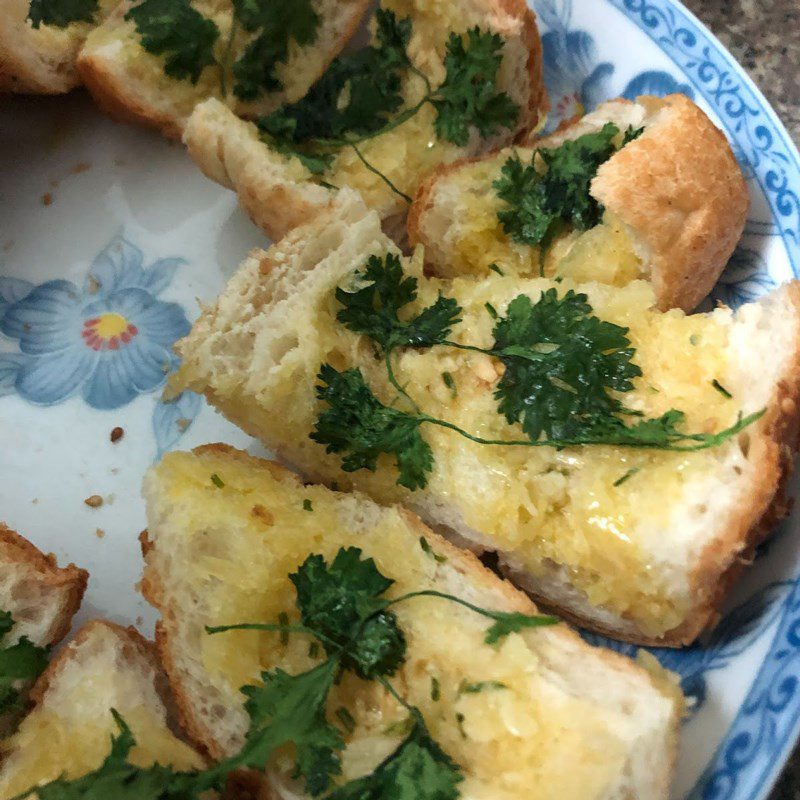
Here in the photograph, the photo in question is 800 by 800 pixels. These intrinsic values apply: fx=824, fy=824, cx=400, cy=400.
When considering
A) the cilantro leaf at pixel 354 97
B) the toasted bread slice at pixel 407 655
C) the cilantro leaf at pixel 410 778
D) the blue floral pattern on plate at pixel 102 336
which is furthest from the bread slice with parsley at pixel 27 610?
the cilantro leaf at pixel 354 97

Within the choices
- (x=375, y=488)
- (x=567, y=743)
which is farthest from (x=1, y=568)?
(x=567, y=743)

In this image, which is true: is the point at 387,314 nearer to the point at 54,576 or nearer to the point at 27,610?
the point at 54,576

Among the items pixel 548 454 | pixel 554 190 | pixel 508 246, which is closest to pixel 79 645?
pixel 548 454

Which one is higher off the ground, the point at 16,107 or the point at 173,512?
the point at 173,512

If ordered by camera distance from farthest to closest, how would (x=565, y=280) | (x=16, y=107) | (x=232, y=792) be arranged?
(x=16, y=107) < (x=565, y=280) < (x=232, y=792)

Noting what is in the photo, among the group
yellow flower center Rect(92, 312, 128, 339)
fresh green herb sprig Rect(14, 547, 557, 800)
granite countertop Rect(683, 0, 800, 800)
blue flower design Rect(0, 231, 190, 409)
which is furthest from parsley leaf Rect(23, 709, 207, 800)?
granite countertop Rect(683, 0, 800, 800)

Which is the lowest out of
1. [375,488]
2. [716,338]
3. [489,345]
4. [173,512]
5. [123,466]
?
[123,466]

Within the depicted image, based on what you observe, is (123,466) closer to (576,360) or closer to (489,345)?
(489,345)
